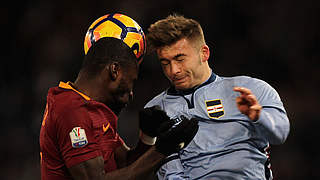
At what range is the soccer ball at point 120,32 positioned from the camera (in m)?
2.56

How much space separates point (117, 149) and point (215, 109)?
65cm

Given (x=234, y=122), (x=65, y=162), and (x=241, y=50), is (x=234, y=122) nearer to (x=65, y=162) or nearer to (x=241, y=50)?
(x=65, y=162)

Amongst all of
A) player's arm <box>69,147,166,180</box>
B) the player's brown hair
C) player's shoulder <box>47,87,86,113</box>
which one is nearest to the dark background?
the player's brown hair

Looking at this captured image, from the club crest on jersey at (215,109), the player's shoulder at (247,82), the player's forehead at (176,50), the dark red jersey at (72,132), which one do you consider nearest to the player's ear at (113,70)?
the dark red jersey at (72,132)

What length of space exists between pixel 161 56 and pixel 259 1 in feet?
10.0

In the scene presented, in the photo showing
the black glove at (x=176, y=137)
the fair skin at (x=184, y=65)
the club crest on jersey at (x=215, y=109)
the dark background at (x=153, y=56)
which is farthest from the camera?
the dark background at (x=153, y=56)

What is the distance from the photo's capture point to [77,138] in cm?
211

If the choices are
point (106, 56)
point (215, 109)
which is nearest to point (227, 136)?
point (215, 109)

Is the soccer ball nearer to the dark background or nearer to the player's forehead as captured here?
the player's forehead

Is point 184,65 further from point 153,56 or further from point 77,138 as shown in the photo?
point 153,56

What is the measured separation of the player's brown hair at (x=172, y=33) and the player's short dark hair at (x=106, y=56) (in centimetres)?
28

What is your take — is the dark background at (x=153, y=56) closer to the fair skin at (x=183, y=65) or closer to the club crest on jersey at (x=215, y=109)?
the fair skin at (x=183, y=65)

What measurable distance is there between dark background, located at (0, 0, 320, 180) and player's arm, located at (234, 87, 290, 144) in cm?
254
